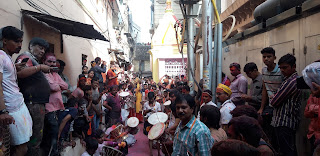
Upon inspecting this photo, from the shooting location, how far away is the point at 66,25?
19.1ft

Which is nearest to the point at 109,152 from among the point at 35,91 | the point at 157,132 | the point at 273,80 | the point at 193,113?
the point at 157,132

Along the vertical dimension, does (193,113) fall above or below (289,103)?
below

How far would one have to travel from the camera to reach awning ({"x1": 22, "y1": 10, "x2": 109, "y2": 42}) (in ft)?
16.9

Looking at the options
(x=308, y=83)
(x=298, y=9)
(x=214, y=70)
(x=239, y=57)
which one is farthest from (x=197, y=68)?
(x=308, y=83)

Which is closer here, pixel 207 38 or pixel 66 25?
pixel 207 38

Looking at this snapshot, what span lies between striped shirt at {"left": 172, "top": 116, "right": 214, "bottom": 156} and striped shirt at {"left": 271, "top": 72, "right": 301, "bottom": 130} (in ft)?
4.40

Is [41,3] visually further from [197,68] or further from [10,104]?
[197,68]

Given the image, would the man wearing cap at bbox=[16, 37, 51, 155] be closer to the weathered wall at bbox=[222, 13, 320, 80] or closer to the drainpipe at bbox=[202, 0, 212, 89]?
the drainpipe at bbox=[202, 0, 212, 89]

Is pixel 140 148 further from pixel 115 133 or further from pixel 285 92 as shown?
pixel 285 92

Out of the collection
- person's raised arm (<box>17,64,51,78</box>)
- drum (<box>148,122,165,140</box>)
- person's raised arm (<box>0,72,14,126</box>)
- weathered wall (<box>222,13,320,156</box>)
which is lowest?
drum (<box>148,122,165,140</box>)

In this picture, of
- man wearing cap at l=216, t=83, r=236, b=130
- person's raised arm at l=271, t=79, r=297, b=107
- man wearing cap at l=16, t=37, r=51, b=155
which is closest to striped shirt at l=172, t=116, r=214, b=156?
man wearing cap at l=216, t=83, r=236, b=130

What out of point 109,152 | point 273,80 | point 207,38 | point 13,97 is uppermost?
point 207,38

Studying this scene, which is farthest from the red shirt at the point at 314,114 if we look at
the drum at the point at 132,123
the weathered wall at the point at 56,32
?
the drum at the point at 132,123

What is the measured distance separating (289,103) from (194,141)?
1.60 metres
